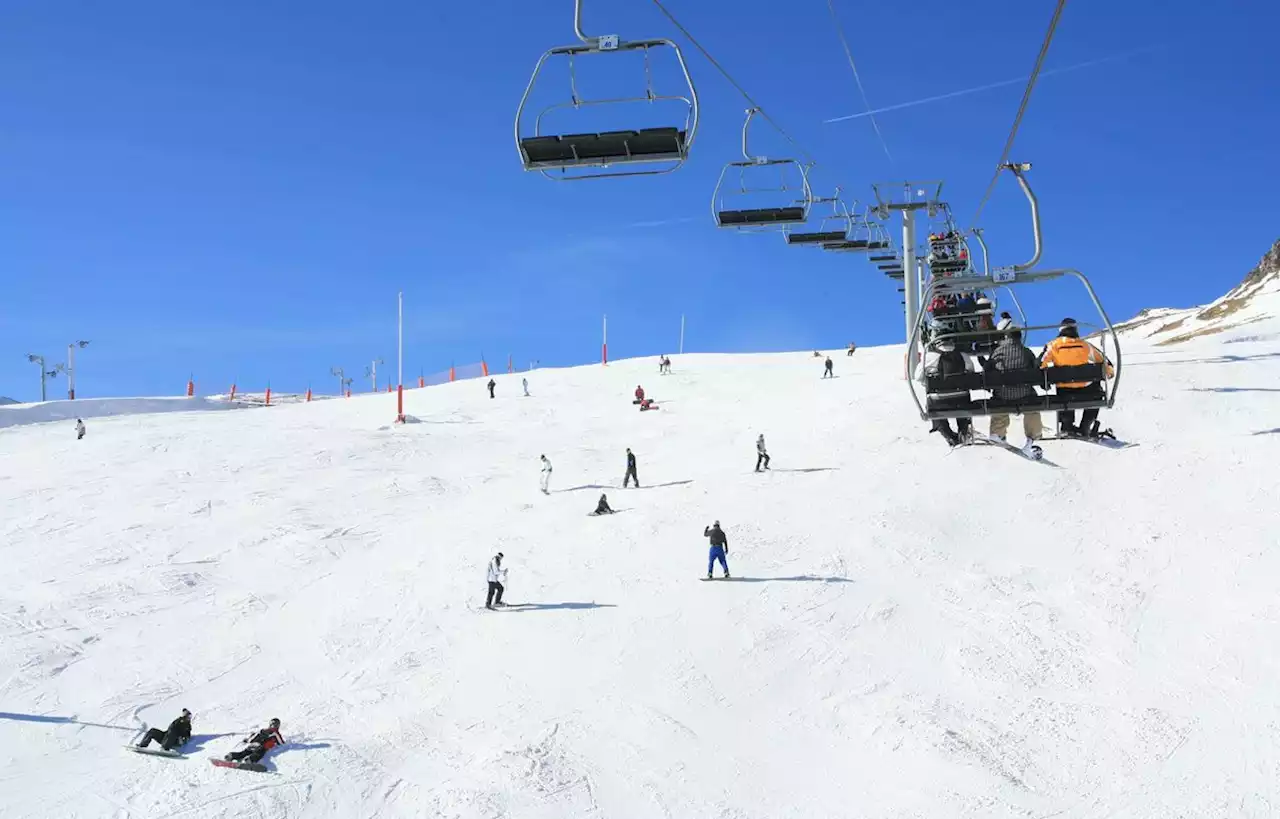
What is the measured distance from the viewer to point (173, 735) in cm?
1240

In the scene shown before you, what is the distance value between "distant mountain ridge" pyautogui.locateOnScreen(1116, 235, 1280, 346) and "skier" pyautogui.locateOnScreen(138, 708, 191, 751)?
55.8m

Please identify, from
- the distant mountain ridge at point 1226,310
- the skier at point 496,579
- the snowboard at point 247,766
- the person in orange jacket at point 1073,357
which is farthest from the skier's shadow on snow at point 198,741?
the distant mountain ridge at point 1226,310

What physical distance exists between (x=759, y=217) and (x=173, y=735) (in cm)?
1196

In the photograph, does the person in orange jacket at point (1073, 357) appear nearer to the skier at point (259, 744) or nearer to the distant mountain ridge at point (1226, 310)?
the skier at point (259, 744)

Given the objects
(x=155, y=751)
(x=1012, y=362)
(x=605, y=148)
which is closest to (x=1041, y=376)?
(x=1012, y=362)

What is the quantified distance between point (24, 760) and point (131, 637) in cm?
408

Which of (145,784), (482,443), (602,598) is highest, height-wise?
(482,443)

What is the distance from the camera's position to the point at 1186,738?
1223cm

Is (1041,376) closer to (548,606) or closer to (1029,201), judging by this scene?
(1029,201)

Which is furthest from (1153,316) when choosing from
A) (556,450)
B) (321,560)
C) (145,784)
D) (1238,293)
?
(145,784)

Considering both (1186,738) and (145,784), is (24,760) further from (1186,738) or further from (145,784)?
(1186,738)

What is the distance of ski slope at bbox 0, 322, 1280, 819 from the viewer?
11.7 meters

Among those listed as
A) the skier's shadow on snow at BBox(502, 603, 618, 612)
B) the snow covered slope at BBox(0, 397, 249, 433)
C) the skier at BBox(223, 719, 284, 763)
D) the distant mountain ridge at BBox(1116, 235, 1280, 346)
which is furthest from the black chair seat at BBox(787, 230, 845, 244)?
the distant mountain ridge at BBox(1116, 235, 1280, 346)

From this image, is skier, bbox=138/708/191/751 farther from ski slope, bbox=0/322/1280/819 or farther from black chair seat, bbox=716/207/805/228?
black chair seat, bbox=716/207/805/228
